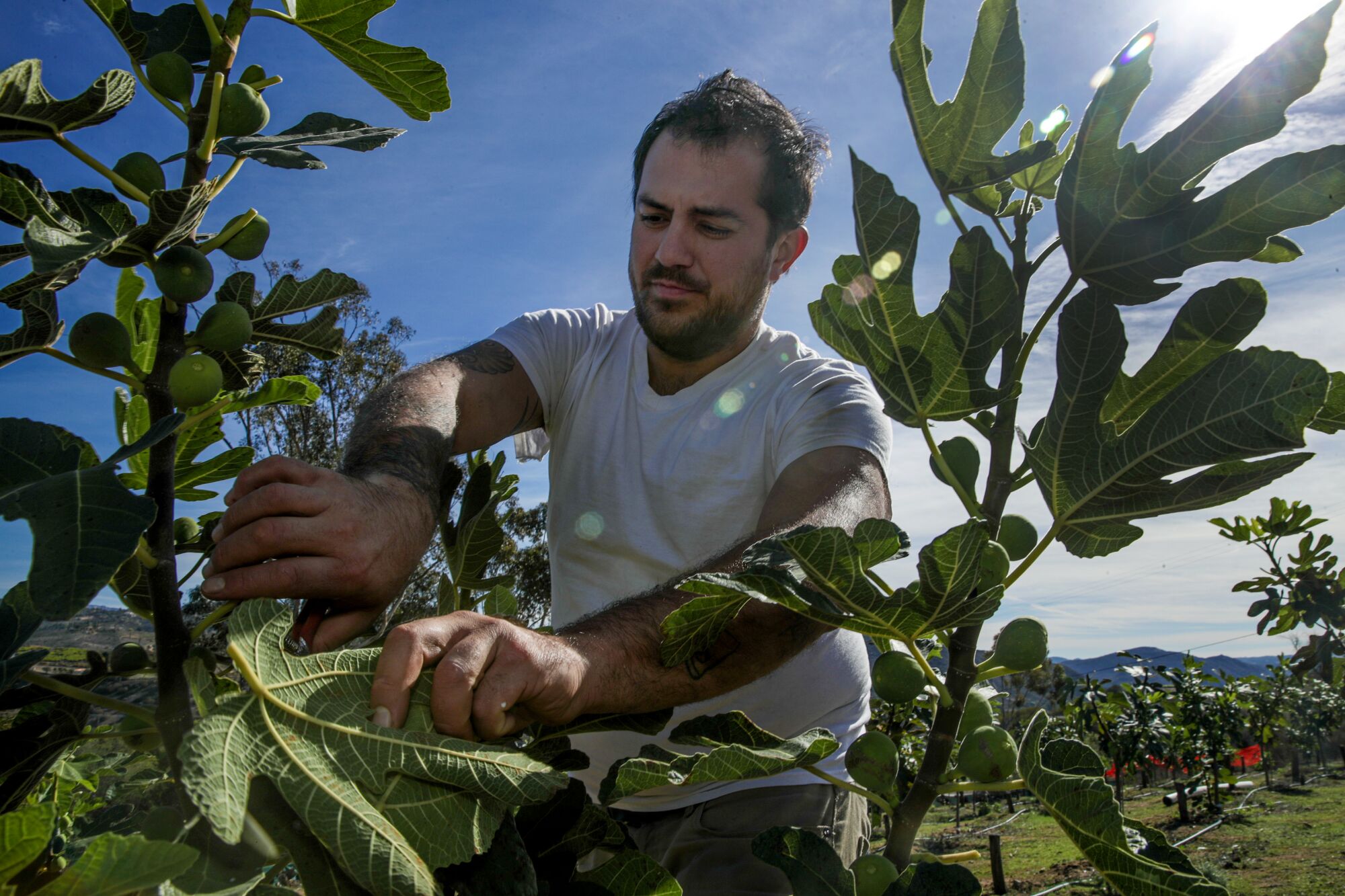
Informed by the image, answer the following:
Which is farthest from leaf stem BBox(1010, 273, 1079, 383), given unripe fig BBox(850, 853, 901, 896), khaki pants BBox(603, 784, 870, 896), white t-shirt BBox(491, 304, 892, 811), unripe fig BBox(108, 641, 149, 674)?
khaki pants BBox(603, 784, 870, 896)

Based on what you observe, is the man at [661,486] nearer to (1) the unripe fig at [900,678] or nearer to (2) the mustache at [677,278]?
(2) the mustache at [677,278]

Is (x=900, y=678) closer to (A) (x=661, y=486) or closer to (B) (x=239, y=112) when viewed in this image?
(B) (x=239, y=112)

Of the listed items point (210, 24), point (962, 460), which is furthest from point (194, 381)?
point (962, 460)

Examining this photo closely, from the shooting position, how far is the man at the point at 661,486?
916 millimetres

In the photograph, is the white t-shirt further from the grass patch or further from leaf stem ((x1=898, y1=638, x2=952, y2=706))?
the grass patch

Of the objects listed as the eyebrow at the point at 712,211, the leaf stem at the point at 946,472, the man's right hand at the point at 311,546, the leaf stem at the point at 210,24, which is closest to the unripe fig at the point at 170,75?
the leaf stem at the point at 210,24

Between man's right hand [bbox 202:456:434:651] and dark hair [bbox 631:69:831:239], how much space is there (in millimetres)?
1827

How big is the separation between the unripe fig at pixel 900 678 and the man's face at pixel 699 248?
150 centimetres

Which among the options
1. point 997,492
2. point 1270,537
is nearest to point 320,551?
point 997,492

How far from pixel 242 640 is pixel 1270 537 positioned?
7362mm

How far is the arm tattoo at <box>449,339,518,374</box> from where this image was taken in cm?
222

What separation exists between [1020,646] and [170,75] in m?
1.17

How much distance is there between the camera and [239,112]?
92 centimetres

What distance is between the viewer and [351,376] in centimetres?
1719
